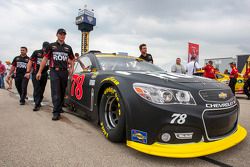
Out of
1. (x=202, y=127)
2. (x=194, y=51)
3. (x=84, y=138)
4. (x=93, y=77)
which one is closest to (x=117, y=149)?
(x=84, y=138)

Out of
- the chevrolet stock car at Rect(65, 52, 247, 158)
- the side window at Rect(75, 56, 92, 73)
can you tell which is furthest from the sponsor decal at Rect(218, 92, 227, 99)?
the side window at Rect(75, 56, 92, 73)

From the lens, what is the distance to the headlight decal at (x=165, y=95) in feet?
6.48

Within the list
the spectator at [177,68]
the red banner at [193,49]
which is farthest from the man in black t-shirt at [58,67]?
the red banner at [193,49]

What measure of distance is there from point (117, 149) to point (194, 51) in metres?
16.1

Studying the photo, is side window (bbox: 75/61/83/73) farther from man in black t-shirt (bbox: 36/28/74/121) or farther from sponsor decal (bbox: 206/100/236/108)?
sponsor decal (bbox: 206/100/236/108)

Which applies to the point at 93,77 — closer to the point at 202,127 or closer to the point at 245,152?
the point at 202,127

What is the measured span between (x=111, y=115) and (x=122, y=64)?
39.0 inches

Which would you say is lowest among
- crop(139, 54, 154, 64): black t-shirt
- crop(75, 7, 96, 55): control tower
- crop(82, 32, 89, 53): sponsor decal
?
crop(139, 54, 154, 64): black t-shirt

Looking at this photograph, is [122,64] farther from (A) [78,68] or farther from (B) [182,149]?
(B) [182,149]

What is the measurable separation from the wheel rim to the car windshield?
614 mm

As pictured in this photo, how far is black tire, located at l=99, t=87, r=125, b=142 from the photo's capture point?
7.62ft

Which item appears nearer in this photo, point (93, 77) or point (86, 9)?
point (93, 77)

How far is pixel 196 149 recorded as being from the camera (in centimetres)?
189

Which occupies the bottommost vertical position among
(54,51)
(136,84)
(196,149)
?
(196,149)
